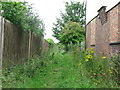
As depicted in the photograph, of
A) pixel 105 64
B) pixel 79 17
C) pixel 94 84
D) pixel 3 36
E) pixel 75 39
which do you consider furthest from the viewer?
pixel 79 17

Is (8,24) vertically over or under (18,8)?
under

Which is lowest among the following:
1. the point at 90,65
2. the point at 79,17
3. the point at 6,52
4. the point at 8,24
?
the point at 90,65

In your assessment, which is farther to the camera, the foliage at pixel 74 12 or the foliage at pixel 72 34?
the foliage at pixel 74 12

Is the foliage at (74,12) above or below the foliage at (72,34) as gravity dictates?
above

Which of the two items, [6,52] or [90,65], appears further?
[90,65]

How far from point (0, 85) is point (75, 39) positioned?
1409 centimetres

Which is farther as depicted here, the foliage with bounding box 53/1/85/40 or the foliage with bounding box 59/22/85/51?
the foliage with bounding box 53/1/85/40

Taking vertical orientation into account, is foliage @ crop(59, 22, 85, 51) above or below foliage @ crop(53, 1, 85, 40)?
Answer: below

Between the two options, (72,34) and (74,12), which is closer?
(72,34)

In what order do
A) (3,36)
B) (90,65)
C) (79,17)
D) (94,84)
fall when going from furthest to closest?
(79,17)
(90,65)
(3,36)
(94,84)

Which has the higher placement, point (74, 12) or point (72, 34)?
point (74, 12)

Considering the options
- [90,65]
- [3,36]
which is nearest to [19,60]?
[3,36]

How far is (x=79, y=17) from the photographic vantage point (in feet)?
72.6

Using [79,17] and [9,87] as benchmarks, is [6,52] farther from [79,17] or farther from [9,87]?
[79,17]
